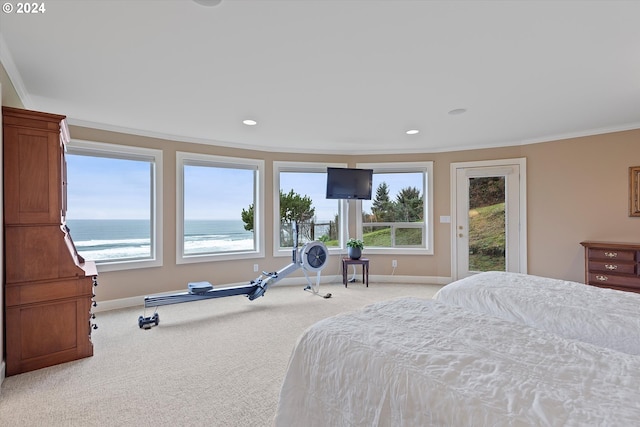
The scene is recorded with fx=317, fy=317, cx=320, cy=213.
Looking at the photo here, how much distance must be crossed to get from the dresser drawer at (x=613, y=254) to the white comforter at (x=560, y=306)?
201cm

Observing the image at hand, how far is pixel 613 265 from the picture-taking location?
3.85 m

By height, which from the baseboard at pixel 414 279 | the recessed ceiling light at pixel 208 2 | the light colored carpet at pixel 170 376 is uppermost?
the recessed ceiling light at pixel 208 2

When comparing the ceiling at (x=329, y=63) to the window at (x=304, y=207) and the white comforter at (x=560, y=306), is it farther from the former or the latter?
the white comforter at (x=560, y=306)

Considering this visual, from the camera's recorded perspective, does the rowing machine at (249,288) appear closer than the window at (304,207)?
Yes

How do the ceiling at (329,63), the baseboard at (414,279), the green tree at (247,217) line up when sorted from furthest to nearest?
the baseboard at (414,279)
the green tree at (247,217)
the ceiling at (329,63)

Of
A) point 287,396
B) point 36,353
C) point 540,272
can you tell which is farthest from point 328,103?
point 540,272

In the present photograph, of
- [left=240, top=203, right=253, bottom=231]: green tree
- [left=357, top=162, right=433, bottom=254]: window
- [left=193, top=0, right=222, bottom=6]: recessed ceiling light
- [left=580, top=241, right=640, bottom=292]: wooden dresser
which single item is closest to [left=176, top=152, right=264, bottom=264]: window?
[left=240, top=203, right=253, bottom=231]: green tree

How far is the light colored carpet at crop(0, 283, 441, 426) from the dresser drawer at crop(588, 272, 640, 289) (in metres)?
3.29

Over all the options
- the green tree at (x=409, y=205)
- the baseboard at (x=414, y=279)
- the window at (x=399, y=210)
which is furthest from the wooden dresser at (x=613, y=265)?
the green tree at (x=409, y=205)

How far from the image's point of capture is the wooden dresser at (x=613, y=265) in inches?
146

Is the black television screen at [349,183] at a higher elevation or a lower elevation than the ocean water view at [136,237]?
higher

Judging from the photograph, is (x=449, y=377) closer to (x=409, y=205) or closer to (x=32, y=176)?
(x=32, y=176)

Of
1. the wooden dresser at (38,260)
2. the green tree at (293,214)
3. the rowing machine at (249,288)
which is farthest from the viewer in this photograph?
the green tree at (293,214)

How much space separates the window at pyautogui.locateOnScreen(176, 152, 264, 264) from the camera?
15.7ft
